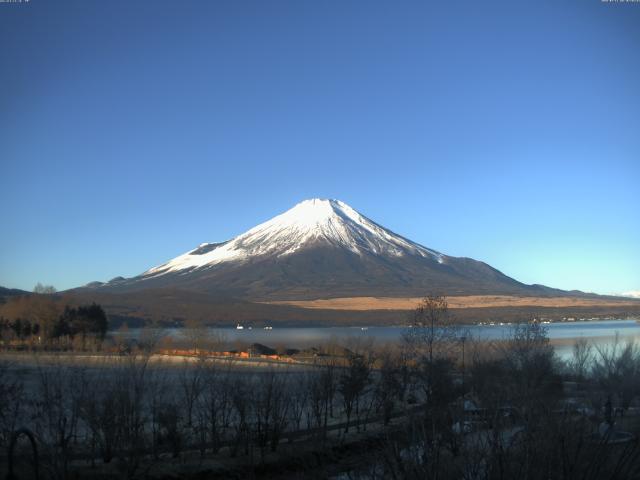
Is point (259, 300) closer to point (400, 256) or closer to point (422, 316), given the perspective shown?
point (400, 256)

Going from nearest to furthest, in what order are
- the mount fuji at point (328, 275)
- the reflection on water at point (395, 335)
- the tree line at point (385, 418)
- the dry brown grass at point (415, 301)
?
the tree line at point (385, 418), the reflection on water at point (395, 335), the dry brown grass at point (415, 301), the mount fuji at point (328, 275)

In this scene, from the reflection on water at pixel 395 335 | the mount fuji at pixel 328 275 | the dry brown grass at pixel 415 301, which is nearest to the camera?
the reflection on water at pixel 395 335

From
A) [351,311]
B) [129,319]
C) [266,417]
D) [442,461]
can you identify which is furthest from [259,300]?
[442,461]

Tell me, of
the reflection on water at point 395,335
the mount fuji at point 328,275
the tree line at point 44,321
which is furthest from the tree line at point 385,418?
the mount fuji at point 328,275

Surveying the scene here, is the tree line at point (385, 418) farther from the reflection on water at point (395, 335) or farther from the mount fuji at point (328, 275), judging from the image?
the mount fuji at point (328, 275)

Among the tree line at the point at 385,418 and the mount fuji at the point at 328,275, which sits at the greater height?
the mount fuji at the point at 328,275

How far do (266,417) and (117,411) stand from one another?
11.4 ft

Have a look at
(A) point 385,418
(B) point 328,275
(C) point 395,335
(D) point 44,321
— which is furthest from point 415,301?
(A) point 385,418

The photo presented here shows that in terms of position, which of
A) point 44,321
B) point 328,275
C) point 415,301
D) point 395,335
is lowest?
point 395,335

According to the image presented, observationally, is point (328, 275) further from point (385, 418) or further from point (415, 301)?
point (385, 418)

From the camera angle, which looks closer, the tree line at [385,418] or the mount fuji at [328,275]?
the tree line at [385,418]

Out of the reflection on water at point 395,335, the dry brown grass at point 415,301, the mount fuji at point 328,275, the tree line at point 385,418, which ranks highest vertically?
the mount fuji at point 328,275

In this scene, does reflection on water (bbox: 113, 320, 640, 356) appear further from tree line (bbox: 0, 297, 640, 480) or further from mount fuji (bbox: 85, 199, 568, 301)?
mount fuji (bbox: 85, 199, 568, 301)

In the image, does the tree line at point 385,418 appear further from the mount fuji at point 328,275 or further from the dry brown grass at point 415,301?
the mount fuji at point 328,275
